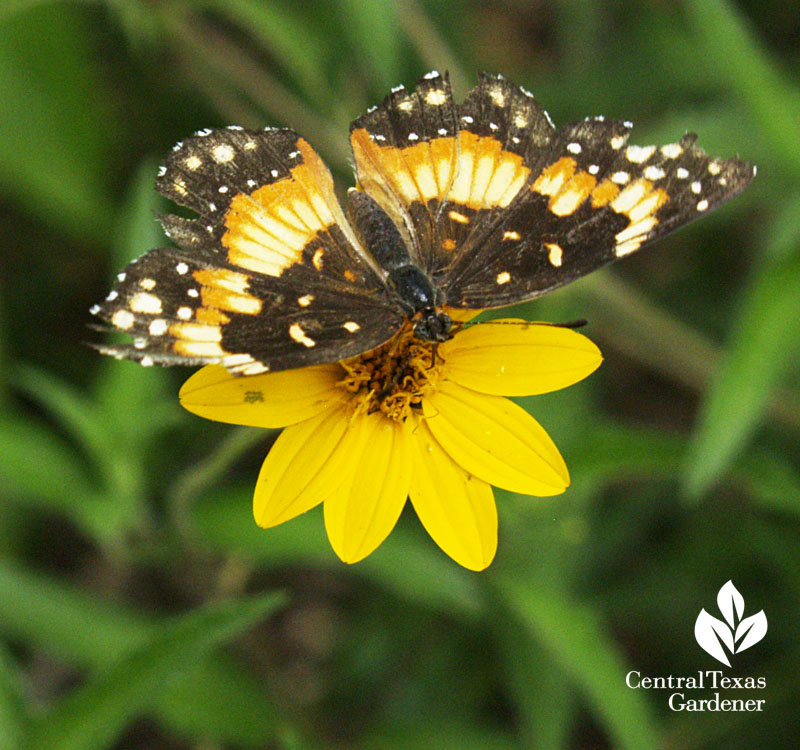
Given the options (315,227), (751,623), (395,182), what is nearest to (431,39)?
(395,182)

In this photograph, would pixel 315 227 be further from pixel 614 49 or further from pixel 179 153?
pixel 614 49

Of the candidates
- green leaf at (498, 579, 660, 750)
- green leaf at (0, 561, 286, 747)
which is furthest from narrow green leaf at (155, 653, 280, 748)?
green leaf at (498, 579, 660, 750)

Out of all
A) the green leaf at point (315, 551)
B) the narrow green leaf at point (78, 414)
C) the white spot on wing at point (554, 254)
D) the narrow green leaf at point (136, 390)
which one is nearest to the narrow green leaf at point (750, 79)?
the white spot on wing at point (554, 254)

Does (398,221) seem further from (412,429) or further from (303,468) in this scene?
(303,468)

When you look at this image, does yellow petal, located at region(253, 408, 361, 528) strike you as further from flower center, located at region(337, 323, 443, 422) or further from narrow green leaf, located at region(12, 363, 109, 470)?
narrow green leaf, located at region(12, 363, 109, 470)

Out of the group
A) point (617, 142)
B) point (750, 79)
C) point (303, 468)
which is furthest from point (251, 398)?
point (750, 79)
